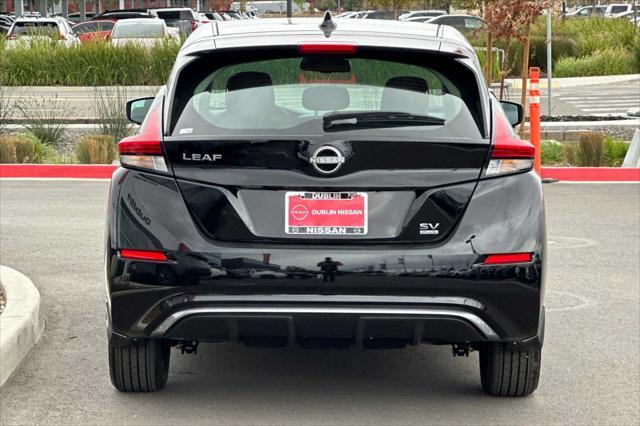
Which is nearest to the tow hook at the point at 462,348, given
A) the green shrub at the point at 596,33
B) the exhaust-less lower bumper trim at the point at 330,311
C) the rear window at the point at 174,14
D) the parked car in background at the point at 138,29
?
the exhaust-less lower bumper trim at the point at 330,311

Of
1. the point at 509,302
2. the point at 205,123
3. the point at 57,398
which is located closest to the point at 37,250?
the point at 57,398

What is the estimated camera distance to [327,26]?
19.6 feet

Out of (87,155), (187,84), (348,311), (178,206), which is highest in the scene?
(187,84)

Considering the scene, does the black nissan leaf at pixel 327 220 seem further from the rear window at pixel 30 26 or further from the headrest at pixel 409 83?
the rear window at pixel 30 26

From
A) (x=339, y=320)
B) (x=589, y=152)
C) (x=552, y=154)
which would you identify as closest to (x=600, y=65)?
(x=552, y=154)

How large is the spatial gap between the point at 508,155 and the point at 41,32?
29.1 meters

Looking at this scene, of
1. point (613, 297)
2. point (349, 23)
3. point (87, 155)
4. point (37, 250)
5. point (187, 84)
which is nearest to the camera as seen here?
point (187, 84)

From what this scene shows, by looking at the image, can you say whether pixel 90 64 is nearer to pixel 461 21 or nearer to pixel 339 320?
pixel 461 21

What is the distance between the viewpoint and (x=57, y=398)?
5.98 metres

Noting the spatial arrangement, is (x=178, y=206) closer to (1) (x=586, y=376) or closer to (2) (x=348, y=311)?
(2) (x=348, y=311)

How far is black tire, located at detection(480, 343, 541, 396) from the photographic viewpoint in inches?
227

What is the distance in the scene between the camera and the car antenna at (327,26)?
19.3ft

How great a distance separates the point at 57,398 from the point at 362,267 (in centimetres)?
166

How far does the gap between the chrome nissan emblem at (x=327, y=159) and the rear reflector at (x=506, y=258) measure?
2.33 ft
